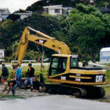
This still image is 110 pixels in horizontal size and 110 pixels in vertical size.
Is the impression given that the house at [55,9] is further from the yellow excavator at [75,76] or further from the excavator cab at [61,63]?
the yellow excavator at [75,76]

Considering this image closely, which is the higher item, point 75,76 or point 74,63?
point 74,63

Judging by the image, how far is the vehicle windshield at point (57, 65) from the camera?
72.4 ft

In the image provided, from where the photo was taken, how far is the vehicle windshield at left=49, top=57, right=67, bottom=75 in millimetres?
22078

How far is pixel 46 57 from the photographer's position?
75875 millimetres

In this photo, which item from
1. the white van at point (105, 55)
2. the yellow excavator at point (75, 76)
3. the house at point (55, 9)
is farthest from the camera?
the house at point (55, 9)

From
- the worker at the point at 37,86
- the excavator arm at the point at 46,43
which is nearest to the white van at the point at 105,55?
the excavator arm at the point at 46,43

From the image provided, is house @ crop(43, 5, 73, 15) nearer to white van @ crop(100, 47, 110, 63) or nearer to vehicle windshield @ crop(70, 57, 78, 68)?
white van @ crop(100, 47, 110, 63)

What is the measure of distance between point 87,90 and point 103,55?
30.3 meters

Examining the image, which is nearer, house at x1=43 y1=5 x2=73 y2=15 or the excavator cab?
the excavator cab

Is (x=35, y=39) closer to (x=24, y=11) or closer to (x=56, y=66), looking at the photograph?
(x=56, y=66)

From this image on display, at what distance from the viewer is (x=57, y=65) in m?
22.3

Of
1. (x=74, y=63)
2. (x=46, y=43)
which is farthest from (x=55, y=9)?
(x=74, y=63)

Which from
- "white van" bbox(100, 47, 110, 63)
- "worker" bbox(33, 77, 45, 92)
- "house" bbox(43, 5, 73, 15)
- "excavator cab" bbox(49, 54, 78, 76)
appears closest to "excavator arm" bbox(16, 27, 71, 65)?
"excavator cab" bbox(49, 54, 78, 76)

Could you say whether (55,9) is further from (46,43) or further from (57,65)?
(57,65)
